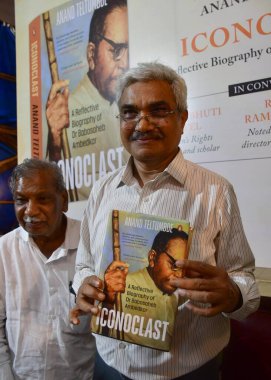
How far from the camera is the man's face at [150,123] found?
38.1 inches

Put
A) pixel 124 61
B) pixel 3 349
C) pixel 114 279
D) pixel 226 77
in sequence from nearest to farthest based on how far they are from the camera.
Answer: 1. pixel 114 279
2. pixel 3 349
3. pixel 226 77
4. pixel 124 61

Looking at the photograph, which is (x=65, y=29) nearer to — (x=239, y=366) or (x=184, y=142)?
(x=184, y=142)

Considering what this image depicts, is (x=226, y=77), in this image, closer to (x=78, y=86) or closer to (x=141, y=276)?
(x=78, y=86)

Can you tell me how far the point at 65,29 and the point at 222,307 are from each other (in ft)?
7.16

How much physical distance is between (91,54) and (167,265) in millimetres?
1807

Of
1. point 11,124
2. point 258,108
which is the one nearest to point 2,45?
point 11,124

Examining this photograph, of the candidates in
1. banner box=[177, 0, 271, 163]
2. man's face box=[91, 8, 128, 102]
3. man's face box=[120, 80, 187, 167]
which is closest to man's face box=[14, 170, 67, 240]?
man's face box=[120, 80, 187, 167]

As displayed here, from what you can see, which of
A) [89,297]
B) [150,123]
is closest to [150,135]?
[150,123]

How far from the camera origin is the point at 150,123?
3.18 ft

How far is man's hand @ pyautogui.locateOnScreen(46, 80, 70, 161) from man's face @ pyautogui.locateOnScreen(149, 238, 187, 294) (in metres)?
1.77

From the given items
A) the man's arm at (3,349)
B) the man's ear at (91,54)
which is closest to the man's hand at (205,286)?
the man's arm at (3,349)

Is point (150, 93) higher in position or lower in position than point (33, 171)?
higher

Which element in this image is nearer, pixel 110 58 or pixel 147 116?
pixel 147 116

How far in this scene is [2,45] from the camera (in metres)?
3.11
